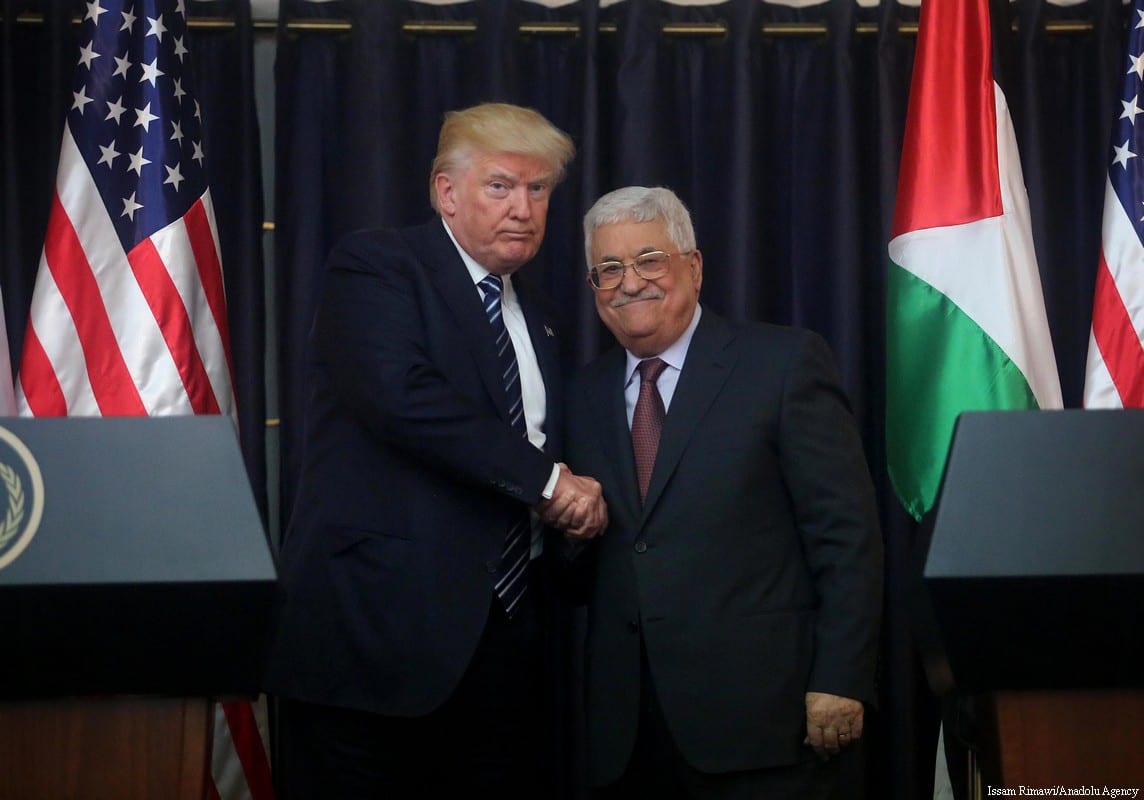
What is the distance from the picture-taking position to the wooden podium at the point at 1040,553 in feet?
4.83

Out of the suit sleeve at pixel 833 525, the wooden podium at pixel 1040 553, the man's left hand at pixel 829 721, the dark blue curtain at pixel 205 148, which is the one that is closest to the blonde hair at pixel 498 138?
the suit sleeve at pixel 833 525

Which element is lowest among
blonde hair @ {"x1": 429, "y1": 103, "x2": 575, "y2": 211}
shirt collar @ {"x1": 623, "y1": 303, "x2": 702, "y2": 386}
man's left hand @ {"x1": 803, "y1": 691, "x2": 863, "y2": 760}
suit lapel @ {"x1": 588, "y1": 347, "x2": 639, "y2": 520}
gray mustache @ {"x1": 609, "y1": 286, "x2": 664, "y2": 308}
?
man's left hand @ {"x1": 803, "y1": 691, "x2": 863, "y2": 760}

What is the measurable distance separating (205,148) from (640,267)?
137 cm

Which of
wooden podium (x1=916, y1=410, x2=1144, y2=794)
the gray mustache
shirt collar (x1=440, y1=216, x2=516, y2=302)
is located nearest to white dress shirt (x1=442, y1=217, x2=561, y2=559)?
shirt collar (x1=440, y1=216, x2=516, y2=302)

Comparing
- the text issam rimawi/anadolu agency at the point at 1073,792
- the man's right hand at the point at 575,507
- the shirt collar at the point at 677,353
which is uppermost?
the shirt collar at the point at 677,353

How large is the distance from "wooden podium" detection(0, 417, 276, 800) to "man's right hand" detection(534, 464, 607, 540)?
0.78 metres

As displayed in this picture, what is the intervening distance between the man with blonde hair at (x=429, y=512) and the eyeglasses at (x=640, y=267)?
0.16 metres

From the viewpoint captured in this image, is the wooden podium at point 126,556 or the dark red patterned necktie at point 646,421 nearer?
the wooden podium at point 126,556

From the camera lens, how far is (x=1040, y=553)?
4.83 feet

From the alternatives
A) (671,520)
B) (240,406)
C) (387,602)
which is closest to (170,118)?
(240,406)

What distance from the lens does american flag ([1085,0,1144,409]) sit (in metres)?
2.91

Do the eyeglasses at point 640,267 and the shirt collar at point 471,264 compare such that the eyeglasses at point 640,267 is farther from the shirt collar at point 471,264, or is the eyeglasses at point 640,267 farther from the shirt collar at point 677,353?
the shirt collar at point 471,264

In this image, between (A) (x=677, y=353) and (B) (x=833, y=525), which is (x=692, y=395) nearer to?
(A) (x=677, y=353)

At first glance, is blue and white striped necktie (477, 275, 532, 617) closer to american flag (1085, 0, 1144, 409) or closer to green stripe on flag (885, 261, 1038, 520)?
green stripe on flag (885, 261, 1038, 520)
